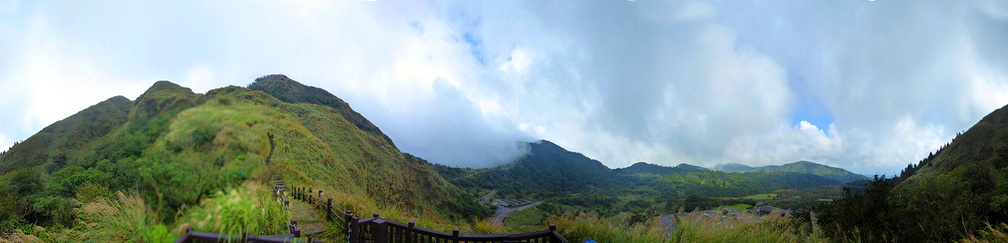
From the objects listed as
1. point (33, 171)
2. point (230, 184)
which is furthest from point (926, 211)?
point (33, 171)

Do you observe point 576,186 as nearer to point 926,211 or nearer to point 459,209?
point 459,209

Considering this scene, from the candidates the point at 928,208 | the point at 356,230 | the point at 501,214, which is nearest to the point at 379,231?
the point at 356,230

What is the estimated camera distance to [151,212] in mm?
2344

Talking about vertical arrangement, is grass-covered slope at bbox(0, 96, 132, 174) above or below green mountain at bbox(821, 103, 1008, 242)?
above

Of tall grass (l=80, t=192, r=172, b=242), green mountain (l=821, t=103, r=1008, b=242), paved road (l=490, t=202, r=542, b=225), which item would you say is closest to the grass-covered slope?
tall grass (l=80, t=192, r=172, b=242)

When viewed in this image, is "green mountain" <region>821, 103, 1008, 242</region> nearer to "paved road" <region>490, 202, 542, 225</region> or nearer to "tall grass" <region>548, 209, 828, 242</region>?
"tall grass" <region>548, 209, 828, 242</region>

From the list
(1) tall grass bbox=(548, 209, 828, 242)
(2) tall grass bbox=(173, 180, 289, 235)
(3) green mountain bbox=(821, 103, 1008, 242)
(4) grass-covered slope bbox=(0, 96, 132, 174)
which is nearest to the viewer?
(2) tall grass bbox=(173, 180, 289, 235)

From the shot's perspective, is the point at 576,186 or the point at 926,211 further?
the point at 576,186

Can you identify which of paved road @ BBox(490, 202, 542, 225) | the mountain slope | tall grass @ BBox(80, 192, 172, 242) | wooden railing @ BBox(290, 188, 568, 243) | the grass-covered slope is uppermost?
the mountain slope

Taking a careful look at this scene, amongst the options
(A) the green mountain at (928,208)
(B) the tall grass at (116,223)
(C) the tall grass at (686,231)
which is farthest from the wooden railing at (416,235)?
(A) the green mountain at (928,208)

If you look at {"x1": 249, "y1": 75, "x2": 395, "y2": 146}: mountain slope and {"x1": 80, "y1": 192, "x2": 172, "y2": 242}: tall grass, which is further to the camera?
{"x1": 249, "y1": 75, "x2": 395, "y2": 146}: mountain slope

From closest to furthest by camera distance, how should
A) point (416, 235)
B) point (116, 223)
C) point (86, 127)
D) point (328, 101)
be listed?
point (116, 223)
point (416, 235)
point (86, 127)
point (328, 101)

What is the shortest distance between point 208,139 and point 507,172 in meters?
180

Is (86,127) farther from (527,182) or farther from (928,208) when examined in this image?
(527,182)
